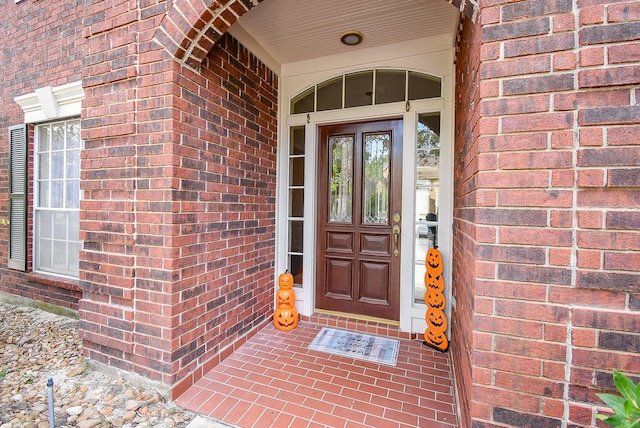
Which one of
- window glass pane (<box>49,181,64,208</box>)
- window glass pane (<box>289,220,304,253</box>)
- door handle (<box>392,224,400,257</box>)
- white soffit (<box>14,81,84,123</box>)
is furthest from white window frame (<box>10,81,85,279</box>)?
door handle (<box>392,224,400,257</box>)

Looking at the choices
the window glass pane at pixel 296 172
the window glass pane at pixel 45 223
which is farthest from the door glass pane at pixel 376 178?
the window glass pane at pixel 45 223

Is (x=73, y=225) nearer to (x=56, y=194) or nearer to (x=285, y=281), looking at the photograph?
(x=56, y=194)

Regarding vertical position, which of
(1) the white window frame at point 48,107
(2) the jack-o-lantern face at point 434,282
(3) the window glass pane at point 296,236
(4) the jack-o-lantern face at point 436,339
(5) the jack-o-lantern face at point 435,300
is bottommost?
(4) the jack-o-lantern face at point 436,339

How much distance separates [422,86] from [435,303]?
2.08 metres

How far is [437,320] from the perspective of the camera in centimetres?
261

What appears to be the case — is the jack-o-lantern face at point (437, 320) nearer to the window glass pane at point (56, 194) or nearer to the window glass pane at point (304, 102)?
the window glass pane at point (304, 102)

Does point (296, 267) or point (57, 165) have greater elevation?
point (57, 165)

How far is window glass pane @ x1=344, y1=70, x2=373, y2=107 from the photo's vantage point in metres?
2.99

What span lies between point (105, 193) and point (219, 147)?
2.97 feet

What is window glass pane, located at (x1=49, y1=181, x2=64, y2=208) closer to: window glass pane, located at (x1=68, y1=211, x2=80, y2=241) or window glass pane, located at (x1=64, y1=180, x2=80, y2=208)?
window glass pane, located at (x1=64, y1=180, x2=80, y2=208)

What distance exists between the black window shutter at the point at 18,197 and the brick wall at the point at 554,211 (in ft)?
16.5

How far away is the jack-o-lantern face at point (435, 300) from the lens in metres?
2.61

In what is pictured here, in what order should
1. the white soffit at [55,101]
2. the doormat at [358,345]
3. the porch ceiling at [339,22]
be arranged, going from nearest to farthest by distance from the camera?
the porch ceiling at [339,22]
the doormat at [358,345]
the white soffit at [55,101]

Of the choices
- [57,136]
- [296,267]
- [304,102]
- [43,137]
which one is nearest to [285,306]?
[296,267]
